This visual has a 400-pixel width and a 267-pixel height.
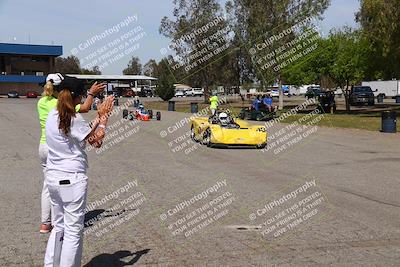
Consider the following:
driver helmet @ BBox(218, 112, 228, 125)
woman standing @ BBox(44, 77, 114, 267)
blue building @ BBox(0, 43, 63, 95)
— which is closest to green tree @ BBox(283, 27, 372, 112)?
driver helmet @ BBox(218, 112, 228, 125)

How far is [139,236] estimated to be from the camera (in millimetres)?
5965

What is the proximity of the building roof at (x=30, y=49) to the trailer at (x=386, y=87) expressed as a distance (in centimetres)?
5427

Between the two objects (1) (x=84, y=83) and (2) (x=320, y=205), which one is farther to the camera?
(2) (x=320, y=205)

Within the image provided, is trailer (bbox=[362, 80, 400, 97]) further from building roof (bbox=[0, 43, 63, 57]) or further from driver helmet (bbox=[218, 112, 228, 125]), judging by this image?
driver helmet (bbox=[218, 112, 228, 125])

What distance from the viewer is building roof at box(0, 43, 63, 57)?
89938 millimetres

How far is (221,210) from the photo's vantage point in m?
7.30

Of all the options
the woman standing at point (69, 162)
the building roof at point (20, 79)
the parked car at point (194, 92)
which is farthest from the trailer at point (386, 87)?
the woman standing at point (69, 162)

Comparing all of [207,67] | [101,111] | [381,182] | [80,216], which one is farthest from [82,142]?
[207,67]

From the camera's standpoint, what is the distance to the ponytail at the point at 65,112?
13.1 feet

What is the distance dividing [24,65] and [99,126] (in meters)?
97.3

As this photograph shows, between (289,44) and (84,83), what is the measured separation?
3563 centimetres

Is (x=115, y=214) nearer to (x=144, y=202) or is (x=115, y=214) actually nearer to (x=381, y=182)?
(x=144, y=202)

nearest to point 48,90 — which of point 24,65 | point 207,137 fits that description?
point 207,137

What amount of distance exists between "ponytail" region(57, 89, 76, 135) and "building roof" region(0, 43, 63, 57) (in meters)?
92.5
